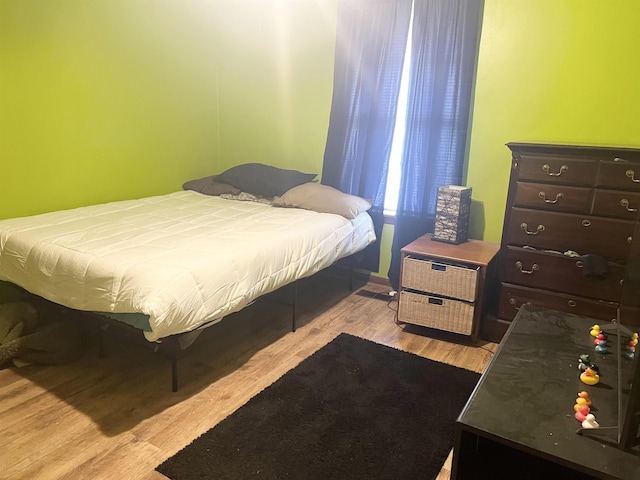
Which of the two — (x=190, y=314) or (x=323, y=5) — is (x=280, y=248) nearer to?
(x=190, y=314)

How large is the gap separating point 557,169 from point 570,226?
1.01 feet

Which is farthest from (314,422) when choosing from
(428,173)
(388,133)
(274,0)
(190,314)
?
(274,0)

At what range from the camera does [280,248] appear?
2.60 metres

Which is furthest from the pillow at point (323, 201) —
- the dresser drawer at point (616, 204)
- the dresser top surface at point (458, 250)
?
the dresser drawer at point (616, 204)

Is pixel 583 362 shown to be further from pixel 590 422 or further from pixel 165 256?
pixel 165 256

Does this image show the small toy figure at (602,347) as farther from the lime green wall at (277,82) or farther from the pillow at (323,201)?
the lime green wall at (277,82)

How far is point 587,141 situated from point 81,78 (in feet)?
10.2

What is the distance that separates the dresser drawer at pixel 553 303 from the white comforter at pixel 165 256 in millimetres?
1023

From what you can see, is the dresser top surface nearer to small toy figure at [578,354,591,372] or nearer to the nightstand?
the nightstand

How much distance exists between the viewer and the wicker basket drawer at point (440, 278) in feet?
9.07

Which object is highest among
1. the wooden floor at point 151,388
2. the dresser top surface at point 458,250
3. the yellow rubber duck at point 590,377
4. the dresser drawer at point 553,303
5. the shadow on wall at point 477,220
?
the shadow on wall at point 477,220

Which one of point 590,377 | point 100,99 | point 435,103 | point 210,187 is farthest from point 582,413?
point 100,99

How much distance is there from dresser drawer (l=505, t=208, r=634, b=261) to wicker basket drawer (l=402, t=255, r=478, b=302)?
314mm

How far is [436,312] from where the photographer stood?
2889mm
